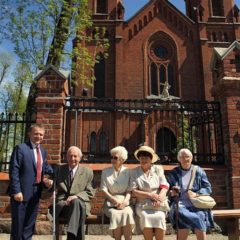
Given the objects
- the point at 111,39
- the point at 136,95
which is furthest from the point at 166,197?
the point at 111,39

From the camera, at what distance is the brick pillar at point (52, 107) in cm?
625

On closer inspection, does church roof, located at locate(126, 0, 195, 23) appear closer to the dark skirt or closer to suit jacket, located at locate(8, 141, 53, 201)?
suit jacket, located at locate(8, 141, 53, 201)

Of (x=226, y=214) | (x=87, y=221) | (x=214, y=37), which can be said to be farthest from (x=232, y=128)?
(x=214, y=37)

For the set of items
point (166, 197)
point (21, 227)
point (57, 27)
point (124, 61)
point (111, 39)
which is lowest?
point (21, 227)

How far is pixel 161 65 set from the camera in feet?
92.1

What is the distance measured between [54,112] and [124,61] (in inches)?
833

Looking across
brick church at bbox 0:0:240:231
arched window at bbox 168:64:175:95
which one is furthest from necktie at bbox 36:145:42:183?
arched window at bbox 168:64:175:95

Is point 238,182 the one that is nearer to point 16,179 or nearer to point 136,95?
point 16,179

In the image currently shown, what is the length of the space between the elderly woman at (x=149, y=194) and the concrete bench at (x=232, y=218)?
3.17ft

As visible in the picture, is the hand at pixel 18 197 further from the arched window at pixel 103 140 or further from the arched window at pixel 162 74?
the arched window at pixel 162 74

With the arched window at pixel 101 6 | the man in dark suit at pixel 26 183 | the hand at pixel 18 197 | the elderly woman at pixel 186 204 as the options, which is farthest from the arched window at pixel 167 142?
the arched window at pixel 101 6

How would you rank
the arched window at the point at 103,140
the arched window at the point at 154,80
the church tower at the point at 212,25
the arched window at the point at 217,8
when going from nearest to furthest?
1. the arched window at the point at 103,140
2. the arched window at the point at 154,80
3. the church tower at the point at 212,25
4. the arched window at the point at 217,8

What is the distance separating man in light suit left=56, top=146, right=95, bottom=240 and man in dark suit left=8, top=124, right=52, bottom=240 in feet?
0.70

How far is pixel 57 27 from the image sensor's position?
14.7 metres
